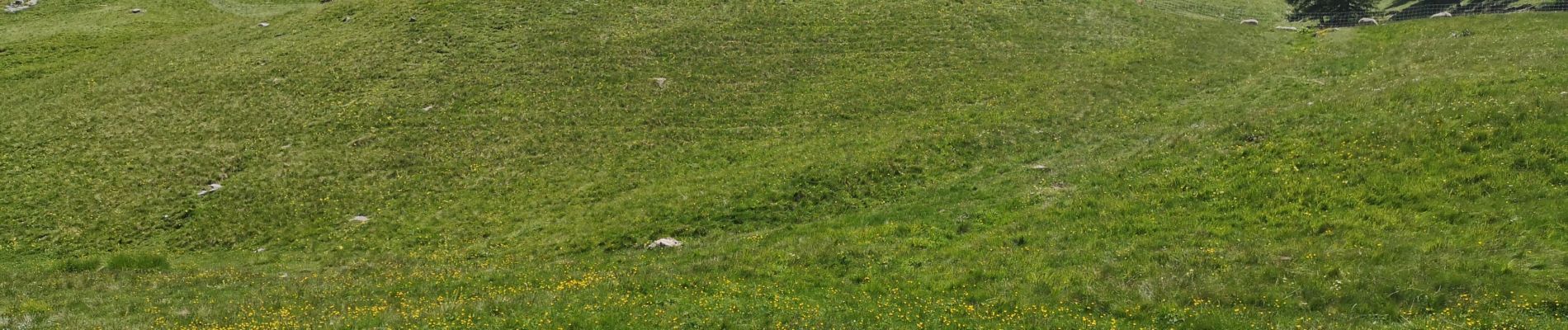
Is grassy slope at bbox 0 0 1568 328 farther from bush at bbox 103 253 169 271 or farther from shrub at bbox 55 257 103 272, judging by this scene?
bush at bbox 103 253 169 271

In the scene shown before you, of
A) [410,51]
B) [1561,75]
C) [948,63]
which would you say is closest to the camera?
[1561,75]

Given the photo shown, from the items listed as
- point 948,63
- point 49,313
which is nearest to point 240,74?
point 49,313

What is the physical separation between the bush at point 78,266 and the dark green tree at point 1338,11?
67815mm

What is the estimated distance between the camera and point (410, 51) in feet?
162

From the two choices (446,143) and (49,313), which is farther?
(446,143)

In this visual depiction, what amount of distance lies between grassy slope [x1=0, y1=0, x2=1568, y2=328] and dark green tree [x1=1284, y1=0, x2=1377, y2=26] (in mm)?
4591

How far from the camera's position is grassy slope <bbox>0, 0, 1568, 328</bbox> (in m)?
16.3

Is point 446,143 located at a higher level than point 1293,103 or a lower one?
lower

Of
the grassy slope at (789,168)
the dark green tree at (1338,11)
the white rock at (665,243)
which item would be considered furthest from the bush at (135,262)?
the dark green tree at (1338,11)

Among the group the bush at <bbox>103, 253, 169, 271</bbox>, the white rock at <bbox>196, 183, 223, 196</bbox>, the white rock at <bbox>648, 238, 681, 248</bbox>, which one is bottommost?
the white rock at <bbox>196, 183, 223, 196</bbox>

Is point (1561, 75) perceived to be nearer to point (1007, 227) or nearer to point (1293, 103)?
point (1293, 103)

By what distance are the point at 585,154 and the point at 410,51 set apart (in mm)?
21487

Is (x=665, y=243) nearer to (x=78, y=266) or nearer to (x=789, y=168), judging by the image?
(x=789, y=168)

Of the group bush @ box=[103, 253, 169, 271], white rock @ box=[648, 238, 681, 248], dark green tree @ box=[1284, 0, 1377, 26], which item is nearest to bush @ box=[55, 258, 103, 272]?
bush @ box=[103, 253, 169, 271]
